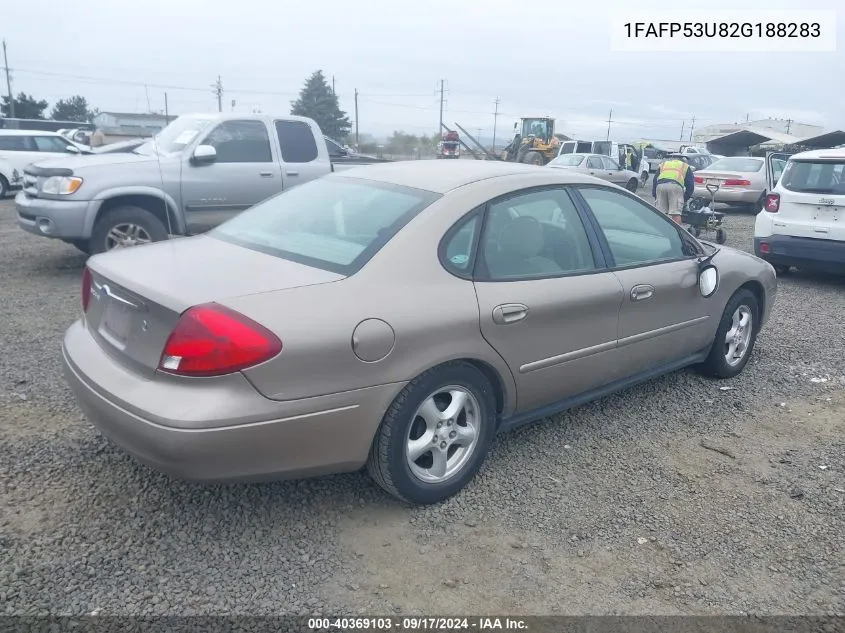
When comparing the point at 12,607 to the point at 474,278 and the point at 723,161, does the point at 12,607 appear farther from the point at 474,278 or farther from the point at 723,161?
the point at 723,161

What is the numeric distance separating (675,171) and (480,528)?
9.92 m

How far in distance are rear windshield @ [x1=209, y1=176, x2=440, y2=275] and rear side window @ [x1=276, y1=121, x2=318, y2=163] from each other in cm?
458

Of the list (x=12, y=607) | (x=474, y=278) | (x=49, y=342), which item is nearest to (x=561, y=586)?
(x=474, y=278)

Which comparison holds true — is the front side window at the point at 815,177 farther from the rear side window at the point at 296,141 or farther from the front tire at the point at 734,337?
the rear side window at the point at 296,141

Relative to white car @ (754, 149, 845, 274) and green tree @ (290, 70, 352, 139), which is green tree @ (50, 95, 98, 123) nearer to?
green tree @ (290, 70, 352, 139)

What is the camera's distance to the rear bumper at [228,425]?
2.59m

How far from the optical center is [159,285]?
2881 millimetres

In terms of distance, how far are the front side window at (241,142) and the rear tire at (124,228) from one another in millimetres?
1010

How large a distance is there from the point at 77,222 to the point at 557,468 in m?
5.60

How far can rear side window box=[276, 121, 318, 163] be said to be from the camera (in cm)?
838

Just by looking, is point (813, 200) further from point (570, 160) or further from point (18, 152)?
point (18, 152)

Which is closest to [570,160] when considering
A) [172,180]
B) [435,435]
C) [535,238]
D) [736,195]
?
[736,195]

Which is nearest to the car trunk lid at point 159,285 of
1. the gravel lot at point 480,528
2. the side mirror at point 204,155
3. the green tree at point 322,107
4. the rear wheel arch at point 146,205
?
the gravel lot at point 480,528

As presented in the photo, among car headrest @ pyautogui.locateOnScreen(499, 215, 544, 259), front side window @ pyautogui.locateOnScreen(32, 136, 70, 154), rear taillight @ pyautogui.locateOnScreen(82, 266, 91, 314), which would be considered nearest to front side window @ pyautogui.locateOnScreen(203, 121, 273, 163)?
rear taillight @ pyautogui.locateOnScreen(82, 266, 91, 314)
